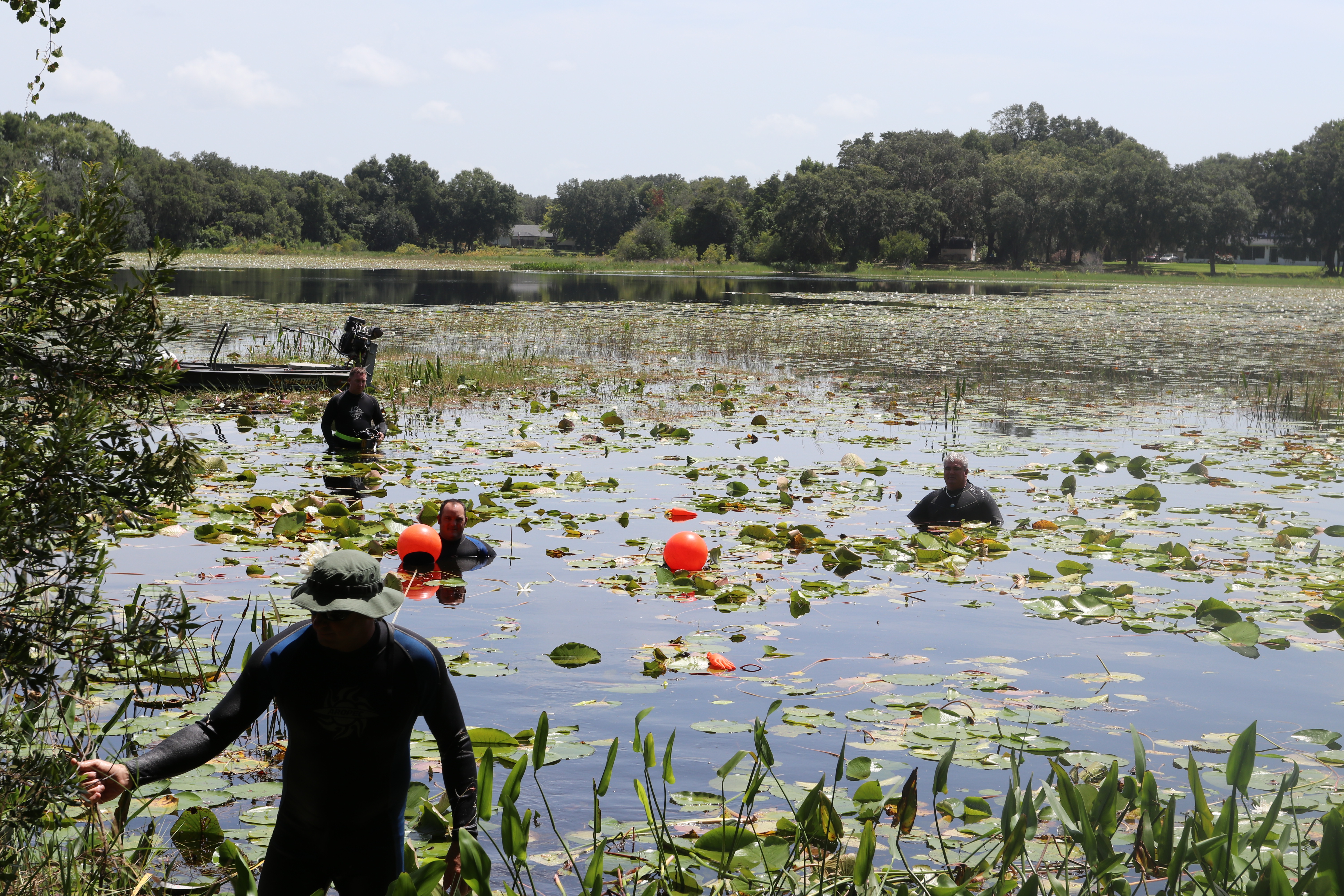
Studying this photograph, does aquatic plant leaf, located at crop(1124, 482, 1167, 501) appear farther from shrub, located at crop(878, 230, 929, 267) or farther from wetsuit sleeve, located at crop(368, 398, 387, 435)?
shrub, located at crop(878, 230, 929, 267)

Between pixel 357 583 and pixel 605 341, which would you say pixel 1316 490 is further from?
pixel 605 341

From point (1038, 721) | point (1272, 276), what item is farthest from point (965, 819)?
point (1272, 276)

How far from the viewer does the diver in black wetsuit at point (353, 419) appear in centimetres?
1300

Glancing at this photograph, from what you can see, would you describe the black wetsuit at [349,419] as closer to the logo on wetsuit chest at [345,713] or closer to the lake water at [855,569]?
the lake water at [855,569]

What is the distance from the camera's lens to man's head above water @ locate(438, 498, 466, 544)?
8.61m

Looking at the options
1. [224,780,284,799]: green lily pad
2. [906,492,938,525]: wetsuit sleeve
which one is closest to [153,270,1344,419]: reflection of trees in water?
[906,492,938,525]: wetsuit sleeve

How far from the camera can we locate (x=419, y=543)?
8.44 meters

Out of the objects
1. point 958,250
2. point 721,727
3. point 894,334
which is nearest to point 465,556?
point 721,727

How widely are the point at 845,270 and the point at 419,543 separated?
85000mm

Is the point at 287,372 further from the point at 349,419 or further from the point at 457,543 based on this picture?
the point at 457,543

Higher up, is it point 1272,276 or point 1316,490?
point 1272,276

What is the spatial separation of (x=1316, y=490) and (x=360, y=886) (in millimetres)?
11700

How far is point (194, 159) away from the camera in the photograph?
126312 millimetres

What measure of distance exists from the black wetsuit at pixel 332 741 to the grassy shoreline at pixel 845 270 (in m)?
74.9
